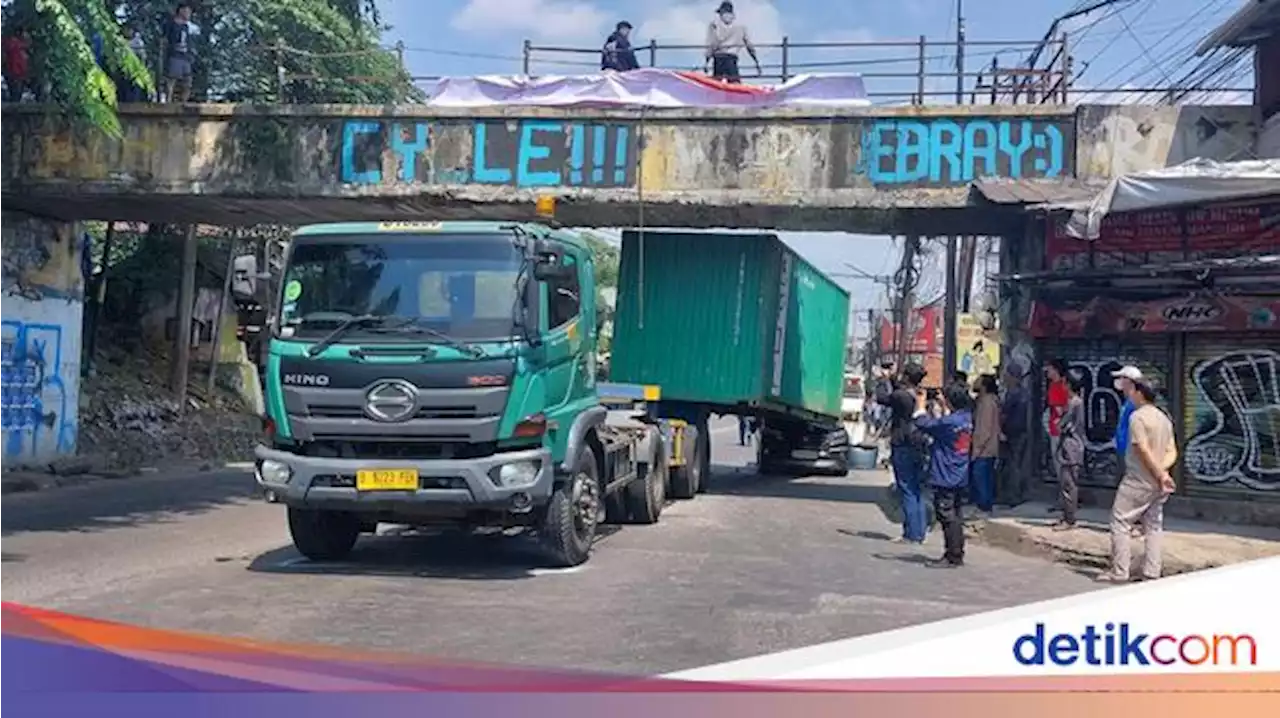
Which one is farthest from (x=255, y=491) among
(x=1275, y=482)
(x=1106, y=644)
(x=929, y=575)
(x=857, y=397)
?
(x=857, y=397)

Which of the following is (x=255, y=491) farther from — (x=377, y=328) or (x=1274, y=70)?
(x=1274, y=70)

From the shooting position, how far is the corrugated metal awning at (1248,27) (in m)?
13.4

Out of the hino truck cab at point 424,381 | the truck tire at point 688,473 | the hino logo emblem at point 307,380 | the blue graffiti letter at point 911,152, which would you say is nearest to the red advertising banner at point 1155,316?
the blue graffiti letter at point 911,152

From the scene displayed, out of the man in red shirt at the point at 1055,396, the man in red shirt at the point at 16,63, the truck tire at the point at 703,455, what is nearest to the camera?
the man in red shirt at the point at 16,63

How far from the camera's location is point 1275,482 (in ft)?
41.5

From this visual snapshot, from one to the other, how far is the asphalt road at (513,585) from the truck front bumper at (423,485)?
558 millimetres

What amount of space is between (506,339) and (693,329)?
830cm

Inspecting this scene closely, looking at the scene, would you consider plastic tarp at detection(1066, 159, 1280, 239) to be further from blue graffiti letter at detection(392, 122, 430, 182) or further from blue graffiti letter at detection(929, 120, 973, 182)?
blue graffiti letter at detection(392, 122, 430, 182)

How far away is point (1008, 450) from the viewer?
49.8 ft

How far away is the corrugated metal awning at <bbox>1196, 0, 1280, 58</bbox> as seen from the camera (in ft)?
43.9

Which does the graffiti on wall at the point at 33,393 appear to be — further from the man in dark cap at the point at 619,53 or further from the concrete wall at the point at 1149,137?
the concrete wall at the point at 1149,137

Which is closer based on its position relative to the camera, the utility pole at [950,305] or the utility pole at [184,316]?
the utility pole at [184,316]

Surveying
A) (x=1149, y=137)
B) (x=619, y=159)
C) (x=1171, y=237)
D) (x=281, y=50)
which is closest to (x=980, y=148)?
(x=1149, y=137)

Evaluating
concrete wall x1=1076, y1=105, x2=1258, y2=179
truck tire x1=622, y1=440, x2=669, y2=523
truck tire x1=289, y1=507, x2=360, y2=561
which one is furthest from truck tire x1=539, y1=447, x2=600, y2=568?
concrete wall x1=1076, y1=105, x2=1258, y2=179
